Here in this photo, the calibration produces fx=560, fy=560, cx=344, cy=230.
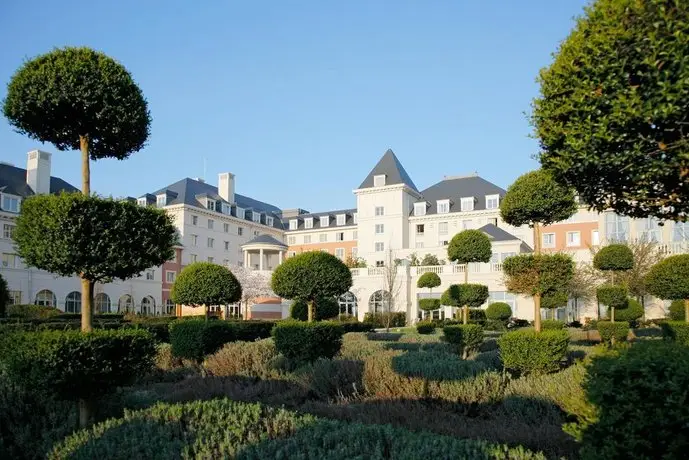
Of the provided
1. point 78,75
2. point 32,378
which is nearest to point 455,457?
point 32,378

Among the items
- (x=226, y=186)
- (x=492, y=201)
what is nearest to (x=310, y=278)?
(x=492, y=201)

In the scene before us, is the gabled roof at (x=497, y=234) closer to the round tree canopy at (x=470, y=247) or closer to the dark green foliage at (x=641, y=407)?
the round tree canopy at (x=470, y=247)

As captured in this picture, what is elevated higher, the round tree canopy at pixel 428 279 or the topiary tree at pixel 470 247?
the topiary tree at pixel 470 247

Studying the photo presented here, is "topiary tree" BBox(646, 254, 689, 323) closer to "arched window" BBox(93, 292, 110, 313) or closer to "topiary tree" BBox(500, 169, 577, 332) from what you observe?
"topiary tree" BBox(500, 169, 577, 332)

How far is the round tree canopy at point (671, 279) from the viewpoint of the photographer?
1762 cm

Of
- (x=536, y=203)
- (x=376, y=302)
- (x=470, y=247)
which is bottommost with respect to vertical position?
(x=376, y=302)

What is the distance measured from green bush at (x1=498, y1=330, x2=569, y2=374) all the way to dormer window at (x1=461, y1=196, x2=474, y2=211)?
45.4m

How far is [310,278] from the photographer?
15703mm

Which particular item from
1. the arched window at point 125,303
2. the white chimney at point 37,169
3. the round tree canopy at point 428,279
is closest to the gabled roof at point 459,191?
the round tree canopy at point 428,279

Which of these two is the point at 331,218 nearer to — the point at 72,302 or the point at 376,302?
the point at 376,302

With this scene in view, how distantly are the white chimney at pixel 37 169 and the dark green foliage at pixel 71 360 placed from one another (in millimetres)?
42780

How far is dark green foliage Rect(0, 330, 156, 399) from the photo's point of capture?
602 centimetres

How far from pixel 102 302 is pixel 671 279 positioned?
142ft

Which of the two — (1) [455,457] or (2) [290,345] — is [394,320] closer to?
(2) [290,345]
